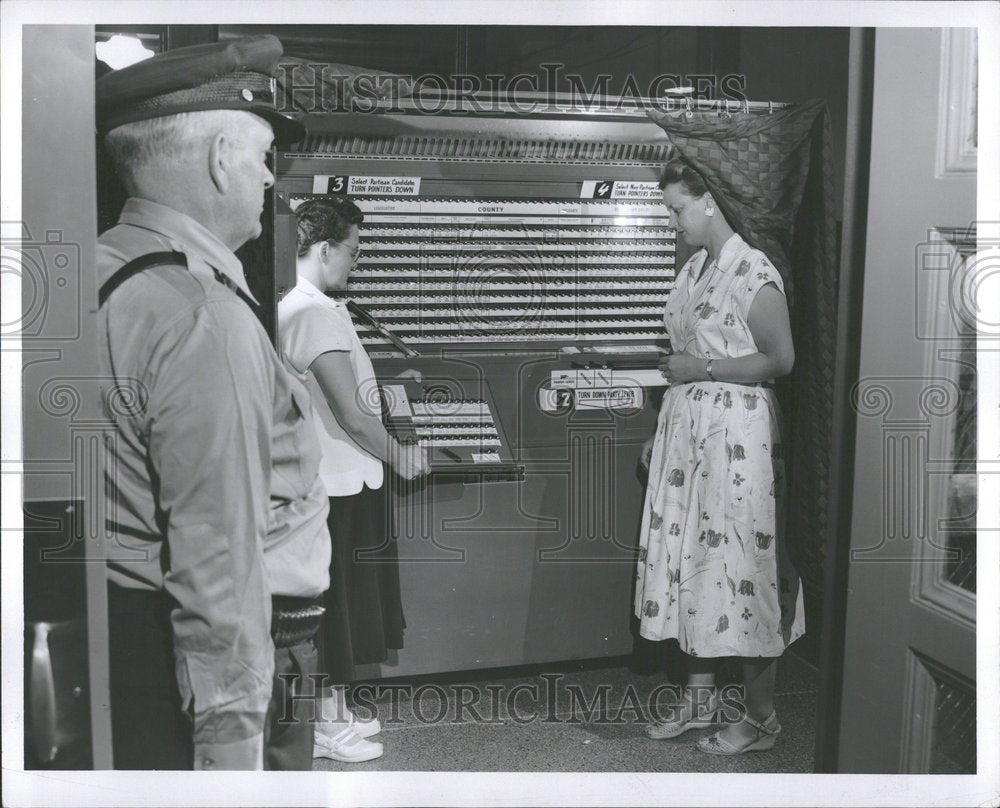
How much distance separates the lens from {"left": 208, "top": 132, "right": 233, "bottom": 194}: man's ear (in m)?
2.49

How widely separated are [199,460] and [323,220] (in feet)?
3.55

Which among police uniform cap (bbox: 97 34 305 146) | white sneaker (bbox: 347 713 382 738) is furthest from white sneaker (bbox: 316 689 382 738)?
police uniform cap (bbox: 97 34 305 146)

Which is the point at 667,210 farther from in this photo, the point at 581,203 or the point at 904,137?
the point at 904,137

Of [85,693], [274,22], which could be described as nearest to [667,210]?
[274,22]

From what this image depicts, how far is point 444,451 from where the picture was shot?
10.8 feet

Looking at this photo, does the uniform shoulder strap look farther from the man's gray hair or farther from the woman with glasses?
the woman with glasses

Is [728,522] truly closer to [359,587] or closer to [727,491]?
[727,491]

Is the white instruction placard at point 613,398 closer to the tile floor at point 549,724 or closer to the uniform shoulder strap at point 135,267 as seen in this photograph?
the tile floor at point 549,724

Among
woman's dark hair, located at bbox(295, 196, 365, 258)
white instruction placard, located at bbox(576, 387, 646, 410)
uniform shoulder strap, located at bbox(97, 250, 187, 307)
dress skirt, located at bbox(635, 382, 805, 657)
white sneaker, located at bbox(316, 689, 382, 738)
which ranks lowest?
white sneaker, located at bbox(316, 689, 382, 738)

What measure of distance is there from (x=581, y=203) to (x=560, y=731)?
171cm

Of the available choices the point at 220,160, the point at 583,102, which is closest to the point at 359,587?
the point at 220,160

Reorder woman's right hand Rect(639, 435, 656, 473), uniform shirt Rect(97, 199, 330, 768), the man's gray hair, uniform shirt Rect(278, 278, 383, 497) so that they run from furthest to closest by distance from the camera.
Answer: woman's right hand Rect(639, 435, 656, 473) → uniform shirt Rect(278, 278, 383, 497) → the man's gray hair → uniform shirt Rect(97, 199, 330, 768)

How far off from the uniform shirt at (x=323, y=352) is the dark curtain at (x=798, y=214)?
1.14m

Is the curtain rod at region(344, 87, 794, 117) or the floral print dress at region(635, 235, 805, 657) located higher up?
the curtain rod at region(344, 87, 794, 117)
